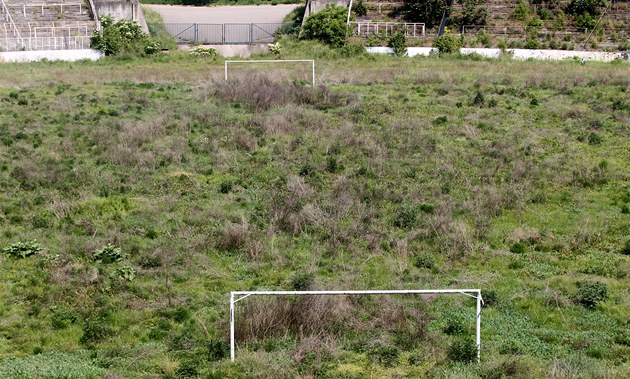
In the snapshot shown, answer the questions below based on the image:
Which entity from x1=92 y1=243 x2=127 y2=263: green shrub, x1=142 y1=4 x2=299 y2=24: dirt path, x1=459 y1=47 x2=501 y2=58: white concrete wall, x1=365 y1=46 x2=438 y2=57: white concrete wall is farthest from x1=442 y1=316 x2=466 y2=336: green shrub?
x1=142 y1=4 x2=299 y2=24: dirt path

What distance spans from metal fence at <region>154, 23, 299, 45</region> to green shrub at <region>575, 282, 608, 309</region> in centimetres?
4051

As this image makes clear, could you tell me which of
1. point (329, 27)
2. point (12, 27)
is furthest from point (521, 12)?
point (12, 27)

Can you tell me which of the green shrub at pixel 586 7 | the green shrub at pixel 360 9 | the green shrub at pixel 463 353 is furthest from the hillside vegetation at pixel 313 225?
the green shrub at pixel 360 9

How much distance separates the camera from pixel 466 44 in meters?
52.6

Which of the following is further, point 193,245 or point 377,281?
point 193,245

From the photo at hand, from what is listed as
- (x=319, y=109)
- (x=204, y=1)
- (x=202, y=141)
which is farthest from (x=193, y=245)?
(x=204, y=1)

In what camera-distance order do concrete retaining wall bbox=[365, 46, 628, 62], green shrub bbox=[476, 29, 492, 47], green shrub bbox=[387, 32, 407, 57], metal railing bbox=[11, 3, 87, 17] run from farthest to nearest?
metal railing bbox=[11, 3, 87, 17], green shrub bbox=[476, 29, 492, 47], green shrub bbox=[387, 32, 407, 57], concrete retaining wall bbox=[365, 46, 628, 62]

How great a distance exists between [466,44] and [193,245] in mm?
34109

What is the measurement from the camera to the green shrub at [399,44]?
5091 centimetres

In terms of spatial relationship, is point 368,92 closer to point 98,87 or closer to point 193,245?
point 98,87

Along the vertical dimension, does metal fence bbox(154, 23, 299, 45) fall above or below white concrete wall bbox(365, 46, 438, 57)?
above

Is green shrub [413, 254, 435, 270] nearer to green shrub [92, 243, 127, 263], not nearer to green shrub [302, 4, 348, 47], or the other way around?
green shrub [92, 243, 127, 263]

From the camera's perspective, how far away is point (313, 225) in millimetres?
23297

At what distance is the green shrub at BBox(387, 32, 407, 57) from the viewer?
5091 centimetres
